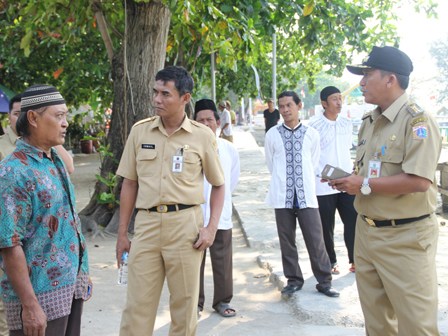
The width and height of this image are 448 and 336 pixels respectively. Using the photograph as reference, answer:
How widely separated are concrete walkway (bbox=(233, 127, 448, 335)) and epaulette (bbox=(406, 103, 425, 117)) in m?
1.96

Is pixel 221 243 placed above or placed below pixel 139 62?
below

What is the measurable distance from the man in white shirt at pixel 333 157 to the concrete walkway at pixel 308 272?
0.53 meters

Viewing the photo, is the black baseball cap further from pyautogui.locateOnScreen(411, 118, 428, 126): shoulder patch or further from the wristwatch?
the wristwatch

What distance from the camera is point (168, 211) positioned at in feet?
9.91

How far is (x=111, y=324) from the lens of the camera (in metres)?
4.25

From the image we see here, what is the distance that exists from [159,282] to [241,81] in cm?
1424

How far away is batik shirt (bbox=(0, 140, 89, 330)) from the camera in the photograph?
7.05 ft

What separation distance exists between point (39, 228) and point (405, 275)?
201 centimetres

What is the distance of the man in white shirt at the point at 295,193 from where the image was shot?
4633 millimetres

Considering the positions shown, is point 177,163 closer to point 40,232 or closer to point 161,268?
point 161,268

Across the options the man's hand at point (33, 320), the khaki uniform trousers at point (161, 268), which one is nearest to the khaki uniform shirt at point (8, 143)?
the khaki uniform trousers at point (161, 268)

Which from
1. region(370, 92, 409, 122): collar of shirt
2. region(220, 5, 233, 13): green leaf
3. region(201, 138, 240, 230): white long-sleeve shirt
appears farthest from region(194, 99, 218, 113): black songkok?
region(220, 5, 233, 13): green leaf

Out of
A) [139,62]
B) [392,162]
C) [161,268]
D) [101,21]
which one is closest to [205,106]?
[161,268]

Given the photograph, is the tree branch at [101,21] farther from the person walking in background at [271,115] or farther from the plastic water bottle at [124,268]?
the person walking in background at [271,115]
